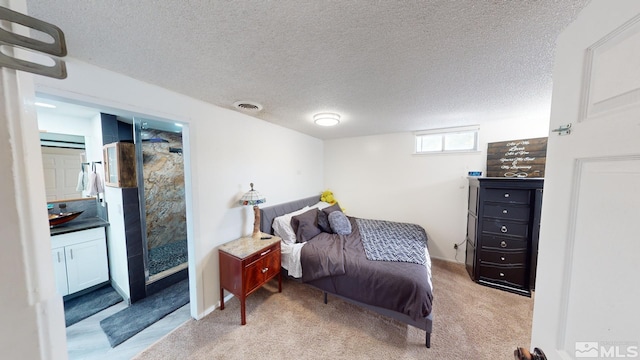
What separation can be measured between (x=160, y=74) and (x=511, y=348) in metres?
3.63

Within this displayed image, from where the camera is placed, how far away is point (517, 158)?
273cm

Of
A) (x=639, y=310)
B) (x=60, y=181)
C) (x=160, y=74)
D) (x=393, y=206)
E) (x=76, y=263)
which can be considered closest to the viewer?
(x=639, y=310)

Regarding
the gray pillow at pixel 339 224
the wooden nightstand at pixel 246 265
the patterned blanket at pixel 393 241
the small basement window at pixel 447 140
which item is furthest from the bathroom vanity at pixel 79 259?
the small basement window at pixel 447 140

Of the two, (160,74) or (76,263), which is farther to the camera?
(76,263)

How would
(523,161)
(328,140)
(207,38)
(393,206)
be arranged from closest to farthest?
(207,38), (523,161), (393,206), (328,140)

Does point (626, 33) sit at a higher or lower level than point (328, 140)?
lower

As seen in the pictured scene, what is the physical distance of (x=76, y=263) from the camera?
2.28 m

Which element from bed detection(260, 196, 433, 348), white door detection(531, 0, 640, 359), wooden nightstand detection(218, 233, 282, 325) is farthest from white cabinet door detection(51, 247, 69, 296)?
white door detection(531, 0, 640, 359)

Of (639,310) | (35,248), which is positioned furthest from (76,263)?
(639,310)

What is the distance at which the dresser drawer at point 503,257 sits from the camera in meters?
2.40

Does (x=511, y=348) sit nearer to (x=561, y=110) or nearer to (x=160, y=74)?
(x=561, y=110)

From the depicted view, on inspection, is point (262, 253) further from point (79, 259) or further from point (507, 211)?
point (507, 211)

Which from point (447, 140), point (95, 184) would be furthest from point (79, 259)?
point (447, 140)

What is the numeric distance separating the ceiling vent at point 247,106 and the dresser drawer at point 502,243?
10.7 feet
